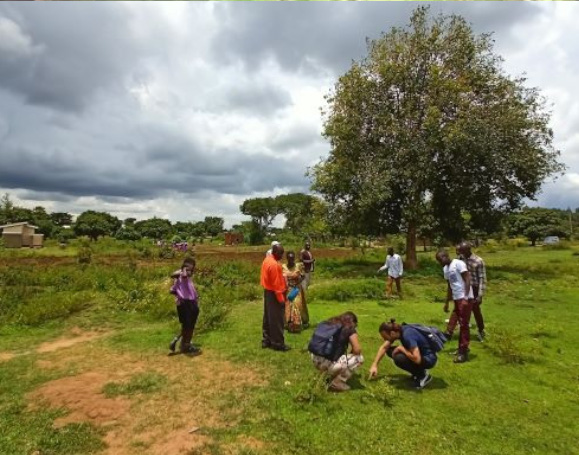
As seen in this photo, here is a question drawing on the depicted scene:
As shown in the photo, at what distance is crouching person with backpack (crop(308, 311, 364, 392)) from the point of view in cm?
671

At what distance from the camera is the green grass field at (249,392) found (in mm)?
5297

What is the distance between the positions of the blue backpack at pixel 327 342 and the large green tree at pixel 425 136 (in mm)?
15966

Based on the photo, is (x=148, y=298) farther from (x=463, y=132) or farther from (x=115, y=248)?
(x=115, y=248)

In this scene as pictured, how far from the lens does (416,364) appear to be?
6.82m

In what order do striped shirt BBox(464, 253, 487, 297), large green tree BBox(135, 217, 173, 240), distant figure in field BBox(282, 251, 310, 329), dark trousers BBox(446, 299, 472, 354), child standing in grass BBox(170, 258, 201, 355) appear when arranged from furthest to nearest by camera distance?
1. large green tree BBox(135, 217, 173, 240)
2. distant figure in field BBox(282, 251, 310, 329)
3. striped shirt BBox(464, 253, 487, 297)
4. child standing in grass BBox(170, 258, 201, 355)
5. dark trousers BBox(446, 299, 472, 354)

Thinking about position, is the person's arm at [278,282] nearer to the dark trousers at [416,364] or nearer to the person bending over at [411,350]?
the person bending over at [411,350]

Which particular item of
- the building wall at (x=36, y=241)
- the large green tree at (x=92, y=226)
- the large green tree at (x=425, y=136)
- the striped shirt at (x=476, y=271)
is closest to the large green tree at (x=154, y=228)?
the large green tree at (x=92, y=226)

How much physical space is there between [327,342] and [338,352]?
22cm

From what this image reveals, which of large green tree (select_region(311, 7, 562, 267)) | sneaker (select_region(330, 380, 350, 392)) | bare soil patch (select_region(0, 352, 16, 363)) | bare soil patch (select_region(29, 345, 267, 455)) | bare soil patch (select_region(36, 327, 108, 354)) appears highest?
large green tree (select_region(311, 7, 562, 267))

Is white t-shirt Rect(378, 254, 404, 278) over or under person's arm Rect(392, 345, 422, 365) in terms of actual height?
over

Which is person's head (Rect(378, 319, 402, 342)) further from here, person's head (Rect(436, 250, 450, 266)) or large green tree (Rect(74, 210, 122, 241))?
large green tree (Rect(74, 210, 122, 241))

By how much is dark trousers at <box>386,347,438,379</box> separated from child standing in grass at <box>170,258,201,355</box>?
3.90 meters

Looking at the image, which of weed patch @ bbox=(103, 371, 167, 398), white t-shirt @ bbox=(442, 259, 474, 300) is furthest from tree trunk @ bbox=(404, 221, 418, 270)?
weed patch @ bbox=(103, 371, 167, 398)

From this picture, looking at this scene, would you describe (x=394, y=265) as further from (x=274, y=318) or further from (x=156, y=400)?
(x=156, y=400)
